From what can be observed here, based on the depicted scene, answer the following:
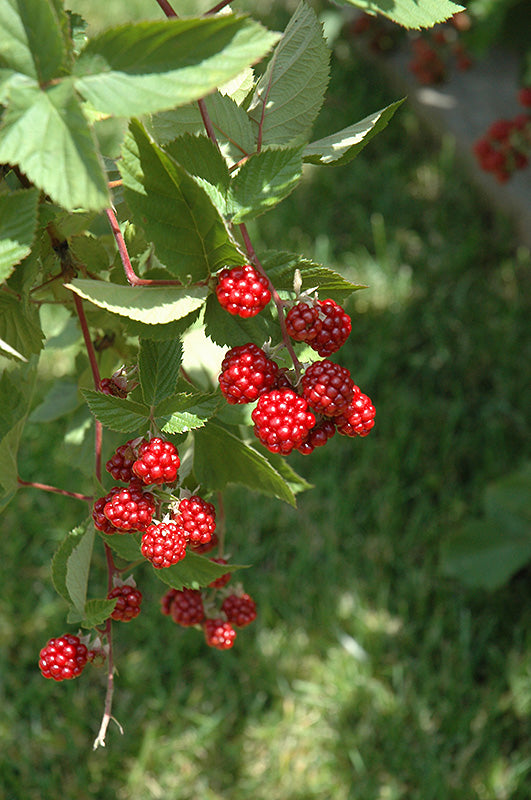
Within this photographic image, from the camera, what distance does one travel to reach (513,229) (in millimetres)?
3248

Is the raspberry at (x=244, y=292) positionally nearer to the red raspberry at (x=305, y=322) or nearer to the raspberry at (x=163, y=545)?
the red raspberry at (x=305, y=322)

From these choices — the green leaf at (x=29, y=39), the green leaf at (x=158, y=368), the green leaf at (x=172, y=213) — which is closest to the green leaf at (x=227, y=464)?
the green leaf at (x=158, y=368)

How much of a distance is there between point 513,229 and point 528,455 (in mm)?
1070

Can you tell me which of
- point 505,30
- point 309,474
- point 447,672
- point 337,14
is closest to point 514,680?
point 447,672

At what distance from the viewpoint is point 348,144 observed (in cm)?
85

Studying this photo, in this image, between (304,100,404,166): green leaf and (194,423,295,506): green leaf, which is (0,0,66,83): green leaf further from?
(194,423,295,506): green leaf

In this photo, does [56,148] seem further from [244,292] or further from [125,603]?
[125,603]

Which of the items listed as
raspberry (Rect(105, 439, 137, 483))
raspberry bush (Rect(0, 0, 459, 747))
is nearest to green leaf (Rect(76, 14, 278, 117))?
raspberry bush (Rect(0, 0, 459, 747))

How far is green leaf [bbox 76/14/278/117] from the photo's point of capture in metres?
0.60

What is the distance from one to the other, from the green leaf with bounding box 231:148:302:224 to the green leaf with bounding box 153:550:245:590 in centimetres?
37

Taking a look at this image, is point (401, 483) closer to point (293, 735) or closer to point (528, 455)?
point (528, 455)

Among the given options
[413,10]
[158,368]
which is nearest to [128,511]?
[158,368]

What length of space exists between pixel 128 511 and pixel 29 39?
408 millimetres

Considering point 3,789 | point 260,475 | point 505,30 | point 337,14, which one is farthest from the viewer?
point 337,14
